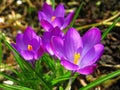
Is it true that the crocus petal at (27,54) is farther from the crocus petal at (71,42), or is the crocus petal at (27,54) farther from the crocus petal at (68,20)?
the crocus petal at (68,20)

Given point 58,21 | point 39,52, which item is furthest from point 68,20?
point 39,52

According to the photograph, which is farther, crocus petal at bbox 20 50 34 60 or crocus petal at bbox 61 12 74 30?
crocus petal at bbox 61 12 74 30

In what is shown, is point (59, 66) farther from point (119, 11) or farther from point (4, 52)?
point (119, 11)

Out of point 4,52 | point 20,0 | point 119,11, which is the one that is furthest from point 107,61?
point 20,0

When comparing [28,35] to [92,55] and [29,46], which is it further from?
[92,55]

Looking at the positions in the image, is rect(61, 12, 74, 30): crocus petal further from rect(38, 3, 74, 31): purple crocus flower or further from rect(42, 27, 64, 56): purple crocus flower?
rect(42, 27, 64, 56): purple crocus flower

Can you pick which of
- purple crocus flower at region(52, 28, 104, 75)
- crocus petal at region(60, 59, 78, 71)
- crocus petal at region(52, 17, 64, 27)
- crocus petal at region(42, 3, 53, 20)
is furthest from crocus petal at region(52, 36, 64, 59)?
crocus petal at region(42, 3, 53, 20)
